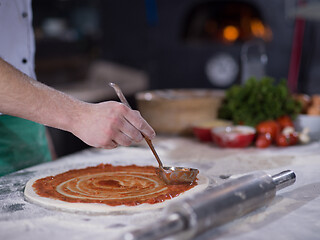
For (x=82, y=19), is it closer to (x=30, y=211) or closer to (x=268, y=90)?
(x=268, y=90)

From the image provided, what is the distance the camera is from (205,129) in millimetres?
1993

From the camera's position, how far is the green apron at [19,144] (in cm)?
158

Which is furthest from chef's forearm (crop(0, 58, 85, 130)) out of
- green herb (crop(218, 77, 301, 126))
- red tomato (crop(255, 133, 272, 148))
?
green herb (crop(218, 77, 301, 126))

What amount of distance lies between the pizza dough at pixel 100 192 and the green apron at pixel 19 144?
349 millimetres

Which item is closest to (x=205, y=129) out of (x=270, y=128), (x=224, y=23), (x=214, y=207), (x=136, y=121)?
(x=270, y=128)

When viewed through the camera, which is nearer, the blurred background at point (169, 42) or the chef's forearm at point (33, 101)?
the chef's forearm at point (33, 101)

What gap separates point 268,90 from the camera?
2.02 metres

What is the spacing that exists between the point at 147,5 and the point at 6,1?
152 inches

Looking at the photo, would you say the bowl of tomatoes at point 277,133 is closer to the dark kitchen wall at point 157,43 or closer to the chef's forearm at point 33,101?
the chef's forearm at point 33,101

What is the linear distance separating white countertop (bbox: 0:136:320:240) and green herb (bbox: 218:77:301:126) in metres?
0.27

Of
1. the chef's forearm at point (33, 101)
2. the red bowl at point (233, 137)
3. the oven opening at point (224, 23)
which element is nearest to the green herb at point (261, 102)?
the red bowl at point (233, 137)

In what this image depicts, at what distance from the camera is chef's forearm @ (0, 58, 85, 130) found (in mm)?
1156

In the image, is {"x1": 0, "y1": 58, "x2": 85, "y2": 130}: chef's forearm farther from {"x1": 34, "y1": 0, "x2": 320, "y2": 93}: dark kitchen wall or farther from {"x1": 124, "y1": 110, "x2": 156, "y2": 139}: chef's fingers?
{"x1": 34, "y1": 0, "x2": 320, "y2": 93}: dark kitchen wall

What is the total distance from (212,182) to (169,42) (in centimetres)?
402
